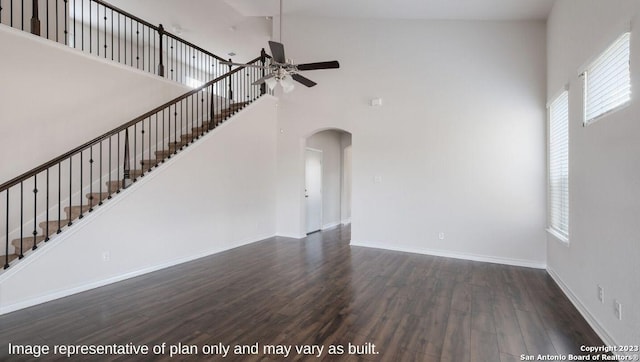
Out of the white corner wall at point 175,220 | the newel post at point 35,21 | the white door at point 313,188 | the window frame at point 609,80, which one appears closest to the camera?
the window frame at point 609,80

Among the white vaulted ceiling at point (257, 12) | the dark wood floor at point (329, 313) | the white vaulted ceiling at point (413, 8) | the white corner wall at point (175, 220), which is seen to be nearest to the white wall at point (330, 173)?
the white corner wall at point (175, 220)

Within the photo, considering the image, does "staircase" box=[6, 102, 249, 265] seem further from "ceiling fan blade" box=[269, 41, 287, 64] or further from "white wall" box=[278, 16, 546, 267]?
"white wall" box=[278, 16, 546, 267]

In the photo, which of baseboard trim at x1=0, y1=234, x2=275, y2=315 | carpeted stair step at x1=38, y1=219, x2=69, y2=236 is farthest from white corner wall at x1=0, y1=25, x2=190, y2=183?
baseboard trim at x1=0, y1=234, x2=275, y2=315

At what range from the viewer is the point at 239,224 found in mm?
6066

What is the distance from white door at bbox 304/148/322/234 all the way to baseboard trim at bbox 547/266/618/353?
4.91 metres

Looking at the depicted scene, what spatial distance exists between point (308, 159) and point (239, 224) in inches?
94.7

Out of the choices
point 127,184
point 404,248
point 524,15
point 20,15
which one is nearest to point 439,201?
point 404,248

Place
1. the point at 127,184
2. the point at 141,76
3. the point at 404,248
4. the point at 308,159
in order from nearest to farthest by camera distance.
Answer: the point at 127,184 → the point at 141,76 → the point at 404,248 → the point at 308,159

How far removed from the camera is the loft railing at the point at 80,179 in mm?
3500

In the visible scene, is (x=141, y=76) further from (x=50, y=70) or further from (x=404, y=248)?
(x=404, y=248)

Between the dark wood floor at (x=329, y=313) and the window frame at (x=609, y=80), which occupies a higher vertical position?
the window frame at (x=609, y=80)

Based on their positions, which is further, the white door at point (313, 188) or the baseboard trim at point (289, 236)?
the white door at point (313, 188)

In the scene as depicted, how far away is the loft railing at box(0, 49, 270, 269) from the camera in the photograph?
3.50 metres

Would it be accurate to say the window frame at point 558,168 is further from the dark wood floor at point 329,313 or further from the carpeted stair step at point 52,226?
the carpeted stair step at point 52,226
